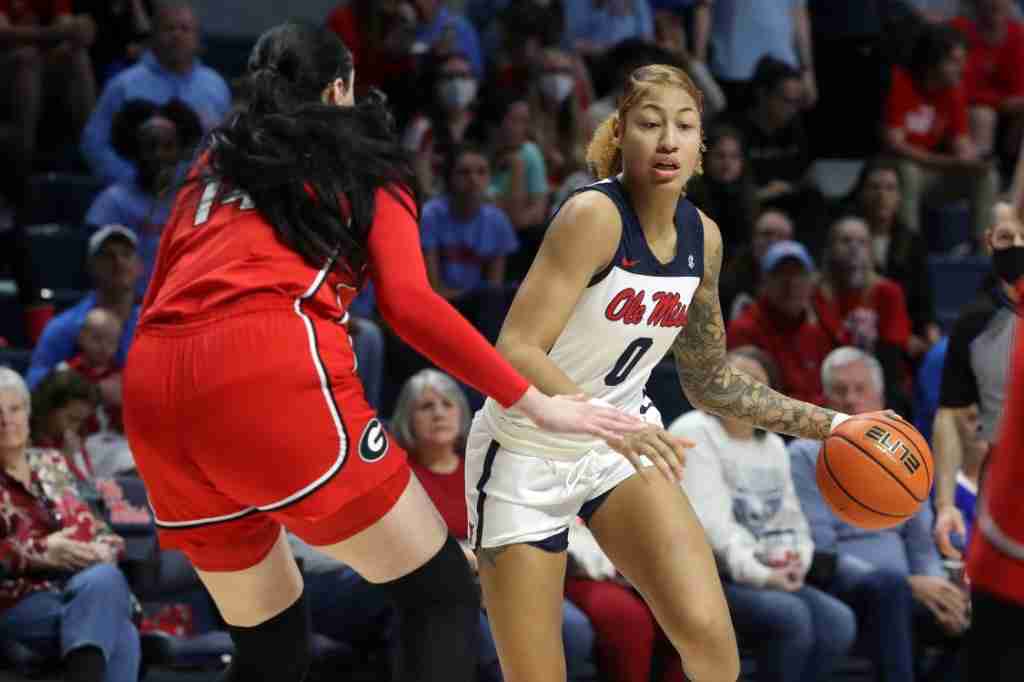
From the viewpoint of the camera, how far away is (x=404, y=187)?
3438mm

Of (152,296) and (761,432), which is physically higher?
(152,296)

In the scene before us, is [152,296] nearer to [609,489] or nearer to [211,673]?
[609,489]

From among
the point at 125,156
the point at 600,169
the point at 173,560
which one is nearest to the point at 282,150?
the point at 600,169

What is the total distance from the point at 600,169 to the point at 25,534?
256cm

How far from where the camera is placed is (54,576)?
5816 millimetres

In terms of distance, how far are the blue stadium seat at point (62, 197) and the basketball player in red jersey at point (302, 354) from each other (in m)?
5.36

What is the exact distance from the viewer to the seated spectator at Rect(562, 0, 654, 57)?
33.0 ft

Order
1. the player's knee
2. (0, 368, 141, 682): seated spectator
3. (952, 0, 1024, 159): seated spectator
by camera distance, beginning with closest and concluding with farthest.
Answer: the player's knee → (0, 368, 141, 682): seated spectator → (952, 0, 1024, 159): seated spectator

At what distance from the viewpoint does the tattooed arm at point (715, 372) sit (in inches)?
167

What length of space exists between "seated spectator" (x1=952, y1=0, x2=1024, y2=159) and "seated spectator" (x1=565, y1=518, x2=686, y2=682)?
5263mm

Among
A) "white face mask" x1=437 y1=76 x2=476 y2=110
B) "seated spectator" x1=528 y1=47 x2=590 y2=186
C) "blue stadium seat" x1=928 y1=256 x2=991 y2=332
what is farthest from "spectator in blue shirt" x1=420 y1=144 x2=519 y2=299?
"blue stadium seat" x1=928 y1=256 x2=991 y2=332

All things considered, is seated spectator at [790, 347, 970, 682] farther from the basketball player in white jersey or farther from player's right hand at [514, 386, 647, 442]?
player's right hand at [514, 386, 647, 442]

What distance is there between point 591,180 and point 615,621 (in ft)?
7.91

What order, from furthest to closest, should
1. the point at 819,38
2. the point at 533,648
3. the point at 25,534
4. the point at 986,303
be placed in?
1. the point at 819,38
2. the point at 986,303
3. the point at 25,534
4. the point at 533,648
